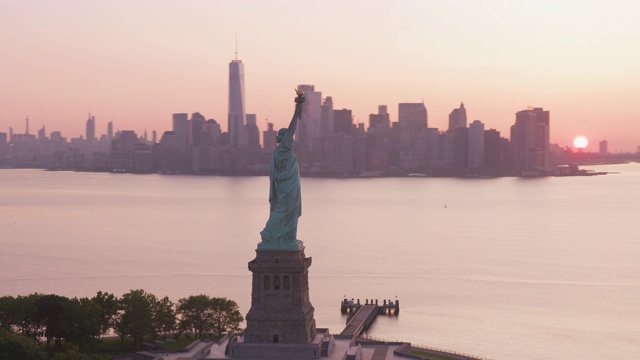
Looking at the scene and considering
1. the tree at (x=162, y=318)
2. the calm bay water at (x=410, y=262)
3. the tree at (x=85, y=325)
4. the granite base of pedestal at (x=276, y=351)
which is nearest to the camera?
the granite base of pedestal at (x=276, y=351)

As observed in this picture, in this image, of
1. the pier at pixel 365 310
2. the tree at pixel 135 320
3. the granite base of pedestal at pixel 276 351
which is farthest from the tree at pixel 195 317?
the pier at pixel 365 310

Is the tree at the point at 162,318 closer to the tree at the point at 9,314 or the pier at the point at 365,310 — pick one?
the tree at the point at 9,314

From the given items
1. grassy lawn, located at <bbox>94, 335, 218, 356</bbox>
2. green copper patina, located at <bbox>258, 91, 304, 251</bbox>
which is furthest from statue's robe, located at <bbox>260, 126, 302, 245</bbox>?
grassy lawn, located at <bbox>94, 335, 218, 356</bbox>

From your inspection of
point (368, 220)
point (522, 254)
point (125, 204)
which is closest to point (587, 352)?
point (522, 254)

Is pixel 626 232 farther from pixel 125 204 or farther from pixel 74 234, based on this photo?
pixel 125 204

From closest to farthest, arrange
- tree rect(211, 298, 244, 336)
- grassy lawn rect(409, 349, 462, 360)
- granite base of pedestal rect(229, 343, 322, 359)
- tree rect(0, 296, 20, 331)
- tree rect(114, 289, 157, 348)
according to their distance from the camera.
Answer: granite base of pedestal rect(229, 343, 322, 359) < tree rect(0, 296, 20, 331) < grassy lawn rect(409, 349, 462, 360) < tree rect(114, 289, 157, 348) < tree rect(211, 298, 244, 336)

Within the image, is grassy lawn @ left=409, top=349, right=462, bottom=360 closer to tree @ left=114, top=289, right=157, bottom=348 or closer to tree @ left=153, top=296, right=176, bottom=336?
tree @ left=153, top=296, right=176, bottom=336
